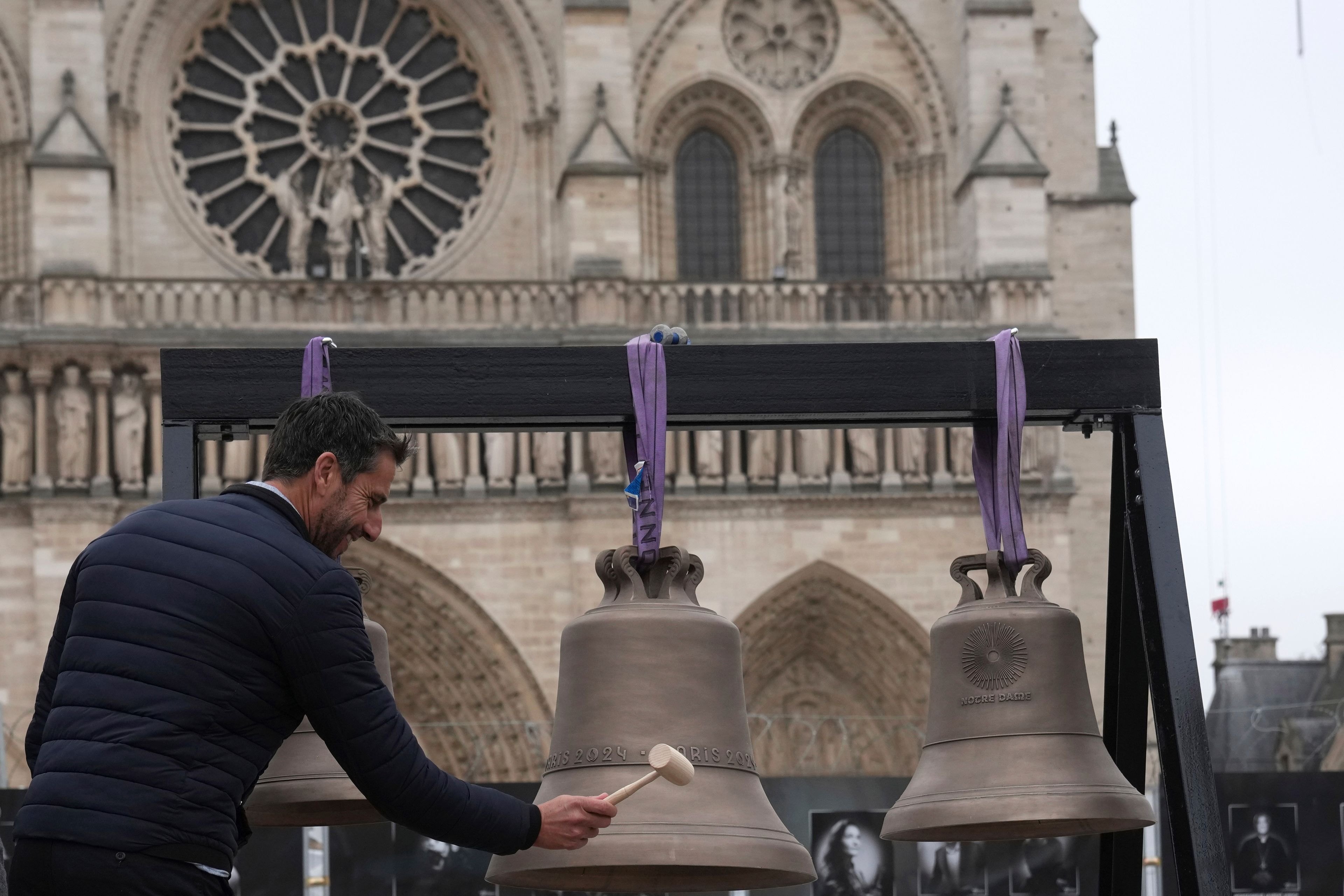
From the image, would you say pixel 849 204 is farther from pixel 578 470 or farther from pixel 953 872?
pixel 953 872

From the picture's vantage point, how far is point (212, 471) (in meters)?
19.3

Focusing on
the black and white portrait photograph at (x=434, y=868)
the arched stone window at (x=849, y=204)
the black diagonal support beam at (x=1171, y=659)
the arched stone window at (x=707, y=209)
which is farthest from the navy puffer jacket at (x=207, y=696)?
the arched stone window at (x=849, y=204)

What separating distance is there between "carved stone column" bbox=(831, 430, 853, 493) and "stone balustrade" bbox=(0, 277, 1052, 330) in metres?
1.07

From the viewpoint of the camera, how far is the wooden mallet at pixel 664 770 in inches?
139

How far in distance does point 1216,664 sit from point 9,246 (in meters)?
22.6

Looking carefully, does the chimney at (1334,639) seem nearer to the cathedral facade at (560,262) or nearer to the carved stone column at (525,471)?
the cathedral facade at (560,262)

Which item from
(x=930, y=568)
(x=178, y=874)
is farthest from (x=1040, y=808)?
(x=930, y=568)

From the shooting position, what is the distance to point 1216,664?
118 feet

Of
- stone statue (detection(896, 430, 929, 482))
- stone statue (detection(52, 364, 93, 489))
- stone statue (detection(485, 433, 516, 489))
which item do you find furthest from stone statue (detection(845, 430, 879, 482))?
stone statue (detection(52, 364, 93, 489))

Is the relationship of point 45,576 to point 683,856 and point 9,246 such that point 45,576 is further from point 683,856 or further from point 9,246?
point 683,856

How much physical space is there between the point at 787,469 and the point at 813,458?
255 millimetres

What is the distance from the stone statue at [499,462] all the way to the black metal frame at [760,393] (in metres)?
15.2

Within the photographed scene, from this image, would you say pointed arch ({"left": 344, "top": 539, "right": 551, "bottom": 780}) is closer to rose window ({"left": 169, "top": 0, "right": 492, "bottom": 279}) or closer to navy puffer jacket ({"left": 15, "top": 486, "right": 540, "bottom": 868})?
rose window ({"left": 169, "top": 0, "right": 492, "bottom": 279})

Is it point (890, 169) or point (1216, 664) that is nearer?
point (890, 169)
